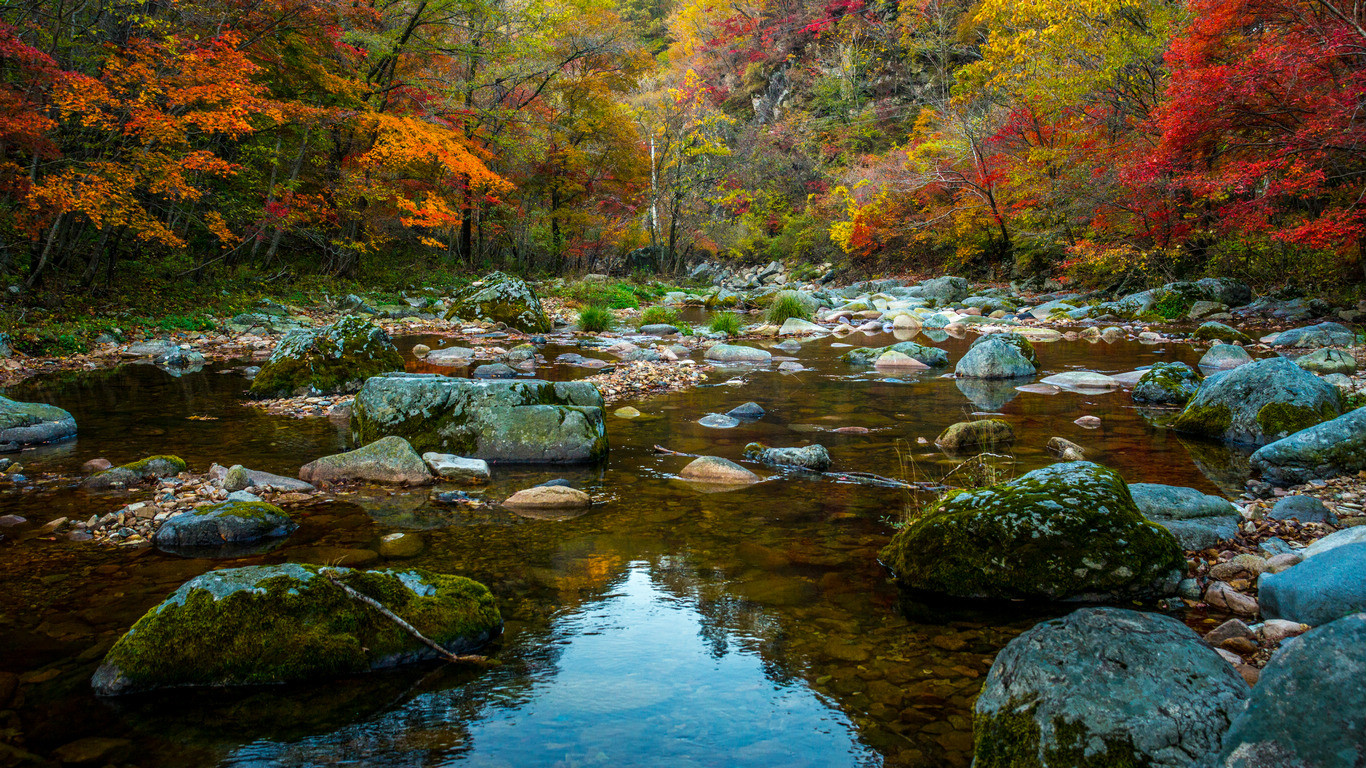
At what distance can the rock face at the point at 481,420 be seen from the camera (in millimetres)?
6234

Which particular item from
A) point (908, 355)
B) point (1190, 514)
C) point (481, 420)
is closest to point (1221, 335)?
point (908, 355)

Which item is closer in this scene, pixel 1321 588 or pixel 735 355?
pixel 1321 588

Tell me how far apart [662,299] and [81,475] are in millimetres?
20909

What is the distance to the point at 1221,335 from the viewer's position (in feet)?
42.4

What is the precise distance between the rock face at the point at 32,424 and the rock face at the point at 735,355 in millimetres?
8639

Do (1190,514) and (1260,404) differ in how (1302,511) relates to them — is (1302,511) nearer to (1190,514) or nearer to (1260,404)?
(1190,514)

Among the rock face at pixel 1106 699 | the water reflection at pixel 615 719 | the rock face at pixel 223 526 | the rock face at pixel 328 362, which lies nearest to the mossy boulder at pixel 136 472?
the rock face at pixel 223 526

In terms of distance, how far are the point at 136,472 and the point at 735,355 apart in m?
8.86

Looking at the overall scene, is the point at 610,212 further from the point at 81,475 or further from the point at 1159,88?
the point at 81,475

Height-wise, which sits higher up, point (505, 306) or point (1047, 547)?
point (505, 306)

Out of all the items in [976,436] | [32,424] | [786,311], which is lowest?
[976,436]

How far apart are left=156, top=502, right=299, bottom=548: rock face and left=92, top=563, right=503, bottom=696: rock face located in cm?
131

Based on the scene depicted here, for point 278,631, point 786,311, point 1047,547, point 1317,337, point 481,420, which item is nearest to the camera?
point 278,631

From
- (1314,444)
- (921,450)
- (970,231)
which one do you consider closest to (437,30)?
(970,231)
